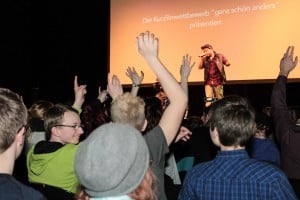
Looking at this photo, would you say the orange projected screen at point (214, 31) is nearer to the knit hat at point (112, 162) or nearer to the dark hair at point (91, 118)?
the dark hair at point (91, 118)

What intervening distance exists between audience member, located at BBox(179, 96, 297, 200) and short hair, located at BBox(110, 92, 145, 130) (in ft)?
1.06

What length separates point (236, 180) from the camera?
1.79 meters

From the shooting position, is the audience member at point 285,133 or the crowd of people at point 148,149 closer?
the crowd of people at point 148,149

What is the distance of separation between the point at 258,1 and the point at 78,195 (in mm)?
6232

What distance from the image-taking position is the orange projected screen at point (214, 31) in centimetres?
680

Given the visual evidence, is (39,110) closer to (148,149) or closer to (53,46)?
(148,149)

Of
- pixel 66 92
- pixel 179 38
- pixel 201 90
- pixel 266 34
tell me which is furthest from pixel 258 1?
pixel 66 92

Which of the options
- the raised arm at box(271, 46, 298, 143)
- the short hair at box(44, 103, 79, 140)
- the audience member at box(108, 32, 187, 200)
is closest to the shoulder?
the audience member at box(108, 32, 187, 200)

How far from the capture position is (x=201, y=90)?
8.21 metres

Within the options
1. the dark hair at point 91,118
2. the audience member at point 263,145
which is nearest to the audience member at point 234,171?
the audience member at point 263,145

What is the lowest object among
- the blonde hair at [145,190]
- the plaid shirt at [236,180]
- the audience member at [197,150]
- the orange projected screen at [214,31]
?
the audience member at [197,150]

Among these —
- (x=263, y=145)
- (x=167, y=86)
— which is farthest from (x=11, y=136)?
(x=263, y=145)

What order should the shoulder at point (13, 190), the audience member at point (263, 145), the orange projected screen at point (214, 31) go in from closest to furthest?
1. the shoulder at point (13, 190)
2. the audience member at point (263, 145)
3. the orange projected screen at point (214, 31)

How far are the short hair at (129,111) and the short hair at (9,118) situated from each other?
0.69 metres
